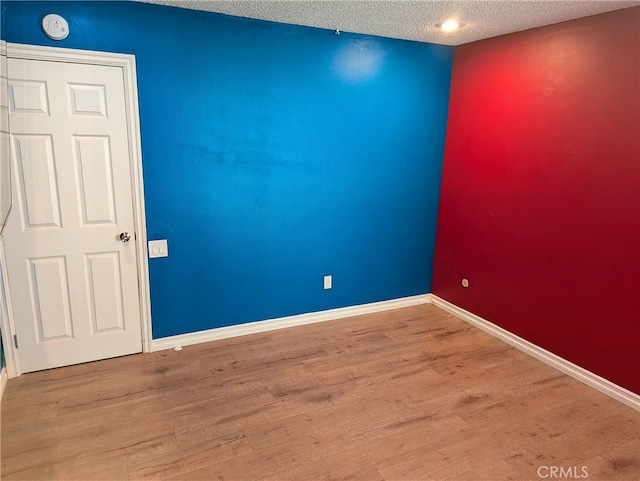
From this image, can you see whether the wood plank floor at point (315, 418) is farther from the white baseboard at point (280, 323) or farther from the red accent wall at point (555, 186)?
the red accent wall at point (555, 186)

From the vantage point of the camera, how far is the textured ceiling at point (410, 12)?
255 cm

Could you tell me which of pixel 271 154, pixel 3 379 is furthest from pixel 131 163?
pixel 3 379

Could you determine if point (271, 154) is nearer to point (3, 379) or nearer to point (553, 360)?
point (3, 379)

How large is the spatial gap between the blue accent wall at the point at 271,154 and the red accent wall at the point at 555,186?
16.0 inches

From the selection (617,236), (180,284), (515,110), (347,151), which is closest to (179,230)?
(180,284)

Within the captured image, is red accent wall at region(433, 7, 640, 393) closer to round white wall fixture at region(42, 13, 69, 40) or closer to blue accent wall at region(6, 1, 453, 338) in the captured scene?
blue accent wall at region(6, 1, 453, 338)

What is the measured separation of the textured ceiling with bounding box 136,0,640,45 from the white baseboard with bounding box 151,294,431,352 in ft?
7.65

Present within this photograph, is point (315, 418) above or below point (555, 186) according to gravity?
below

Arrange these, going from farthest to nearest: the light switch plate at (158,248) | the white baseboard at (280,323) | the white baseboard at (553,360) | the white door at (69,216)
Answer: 1. the white baseboard at (280,323)
2. the light switch plate at (158,248)
3. the white baseboard at (553,360)
4. the white door at (69,216)

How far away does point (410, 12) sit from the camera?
276 cm

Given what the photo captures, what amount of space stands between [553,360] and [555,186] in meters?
1.27

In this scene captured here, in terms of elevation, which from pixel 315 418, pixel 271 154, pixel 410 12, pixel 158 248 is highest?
pixel 410 12

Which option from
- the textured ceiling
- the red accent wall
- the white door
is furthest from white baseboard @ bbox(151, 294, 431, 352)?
the textured ceiling

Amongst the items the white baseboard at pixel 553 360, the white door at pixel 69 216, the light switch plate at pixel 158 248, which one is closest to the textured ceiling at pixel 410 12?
the white door at pixel 69 216
